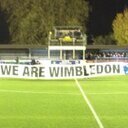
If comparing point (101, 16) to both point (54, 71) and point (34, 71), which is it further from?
point (34, 71)

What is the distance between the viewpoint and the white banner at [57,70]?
32.0 metres

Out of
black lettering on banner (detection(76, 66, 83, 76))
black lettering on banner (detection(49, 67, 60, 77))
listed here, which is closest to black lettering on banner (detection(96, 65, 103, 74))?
black lettering on banner (detection(76, 66, 83, 76))

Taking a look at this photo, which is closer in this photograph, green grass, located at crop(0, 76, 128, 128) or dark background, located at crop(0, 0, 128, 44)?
green grass, located at crop(0, 76, 128, 128)

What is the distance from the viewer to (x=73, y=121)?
14133 mm

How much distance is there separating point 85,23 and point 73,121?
72653 mm

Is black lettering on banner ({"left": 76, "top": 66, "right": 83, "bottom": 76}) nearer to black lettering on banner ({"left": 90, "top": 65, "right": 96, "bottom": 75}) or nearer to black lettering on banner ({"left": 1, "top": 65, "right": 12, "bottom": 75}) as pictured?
black lettering on banner ({"left": 90, "top": 65, "right": 96, "bottom": 75})

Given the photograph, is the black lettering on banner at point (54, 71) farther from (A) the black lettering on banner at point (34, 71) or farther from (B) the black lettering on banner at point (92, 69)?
(B) the black lettering on banner at point (92, 69)

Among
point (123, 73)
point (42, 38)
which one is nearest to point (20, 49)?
point (42, 38)

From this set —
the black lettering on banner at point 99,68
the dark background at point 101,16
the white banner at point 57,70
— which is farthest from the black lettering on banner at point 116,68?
the dark background at point 101,16

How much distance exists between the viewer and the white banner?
1260 inches

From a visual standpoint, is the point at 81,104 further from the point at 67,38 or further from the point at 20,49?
the point at 20,49

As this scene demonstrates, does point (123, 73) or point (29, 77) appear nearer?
point (29, 77)

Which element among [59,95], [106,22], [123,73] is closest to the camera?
[59,95]

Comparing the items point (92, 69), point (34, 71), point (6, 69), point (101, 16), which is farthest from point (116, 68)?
point (101, 16)
